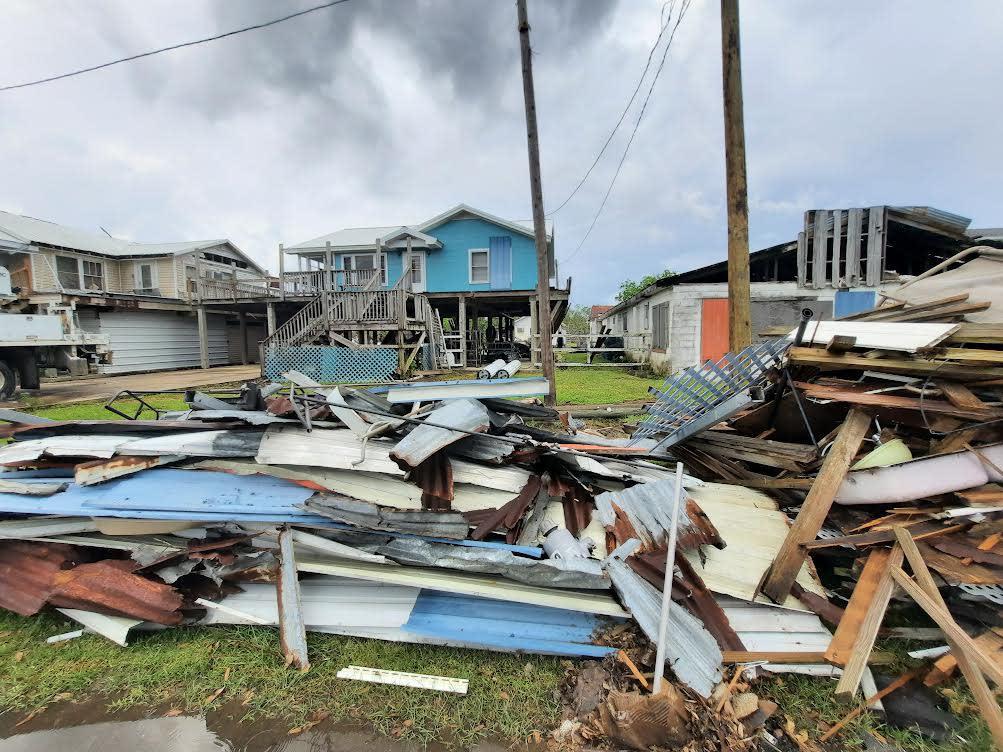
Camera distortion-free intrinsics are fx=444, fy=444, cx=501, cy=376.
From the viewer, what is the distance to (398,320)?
A: 15.2m

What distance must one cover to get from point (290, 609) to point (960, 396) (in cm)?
420

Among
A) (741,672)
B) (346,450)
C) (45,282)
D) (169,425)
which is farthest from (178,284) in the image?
(741,672)

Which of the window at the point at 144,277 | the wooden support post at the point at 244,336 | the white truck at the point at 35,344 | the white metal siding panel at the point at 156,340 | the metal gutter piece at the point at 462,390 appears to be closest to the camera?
Result: the metal gutter piece at the point at 462,390

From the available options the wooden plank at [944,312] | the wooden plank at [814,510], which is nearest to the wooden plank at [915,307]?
the wooden plank at [944,312]

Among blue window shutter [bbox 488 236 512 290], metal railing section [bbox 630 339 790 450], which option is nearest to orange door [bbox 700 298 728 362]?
blue window shutter [bbox 488 236 512 290]

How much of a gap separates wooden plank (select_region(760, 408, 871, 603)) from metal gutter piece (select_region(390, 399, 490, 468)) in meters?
1.93

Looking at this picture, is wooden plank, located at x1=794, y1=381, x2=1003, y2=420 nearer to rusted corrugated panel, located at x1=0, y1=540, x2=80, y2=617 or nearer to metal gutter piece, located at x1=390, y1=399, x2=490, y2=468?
metal gutter piece, located at x1=390, y1=399, x2=490, y2=468

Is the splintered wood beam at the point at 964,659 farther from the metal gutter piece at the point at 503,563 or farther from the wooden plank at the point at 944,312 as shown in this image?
the wooden plank at the point at 944,312

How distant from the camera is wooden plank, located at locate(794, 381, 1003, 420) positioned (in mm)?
2619

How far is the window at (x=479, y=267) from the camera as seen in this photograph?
1945 cm

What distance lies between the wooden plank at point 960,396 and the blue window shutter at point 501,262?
→ 1726 centimetres

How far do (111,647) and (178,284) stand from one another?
25.9m

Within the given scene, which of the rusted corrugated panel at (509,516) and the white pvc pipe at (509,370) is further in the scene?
the white pvc pipe at (509,370)

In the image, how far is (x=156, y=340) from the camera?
2072cm
